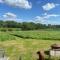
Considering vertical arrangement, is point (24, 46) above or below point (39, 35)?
below

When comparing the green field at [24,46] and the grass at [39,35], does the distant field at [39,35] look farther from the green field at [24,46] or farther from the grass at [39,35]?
the green field at [24,46]

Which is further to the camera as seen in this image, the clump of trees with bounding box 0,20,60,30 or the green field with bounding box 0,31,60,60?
the clump of trees with bounding box 0,20,60,30

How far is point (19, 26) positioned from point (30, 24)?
2808 mm

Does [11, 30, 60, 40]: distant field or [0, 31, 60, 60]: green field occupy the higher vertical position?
[11, 30, 60, 40]: distant field

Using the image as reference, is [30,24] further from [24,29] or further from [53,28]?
[53,28]

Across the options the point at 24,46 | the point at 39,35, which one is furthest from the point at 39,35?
the point at 24,46

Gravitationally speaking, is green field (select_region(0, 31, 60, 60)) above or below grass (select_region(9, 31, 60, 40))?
below

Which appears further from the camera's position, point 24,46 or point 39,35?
point 39,35

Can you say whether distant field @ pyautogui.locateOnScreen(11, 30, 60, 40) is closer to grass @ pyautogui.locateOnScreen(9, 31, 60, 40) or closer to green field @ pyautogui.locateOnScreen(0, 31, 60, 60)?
grass @ pyautogui.locateOnScreen(9, 31, 60, 40)

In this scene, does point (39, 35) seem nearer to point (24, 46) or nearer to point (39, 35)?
point (39, 35)

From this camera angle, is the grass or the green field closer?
the green field

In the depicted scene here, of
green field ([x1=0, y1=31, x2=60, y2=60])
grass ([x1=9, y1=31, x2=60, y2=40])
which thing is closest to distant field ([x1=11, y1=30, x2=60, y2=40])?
grass ([x1=9, y1=31, x2=60, y2=40])

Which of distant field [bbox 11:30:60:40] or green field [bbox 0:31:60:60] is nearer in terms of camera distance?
green field [bbox 0:31:60:60]

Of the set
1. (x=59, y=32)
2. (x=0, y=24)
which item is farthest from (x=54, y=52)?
(x=0, y=24)
